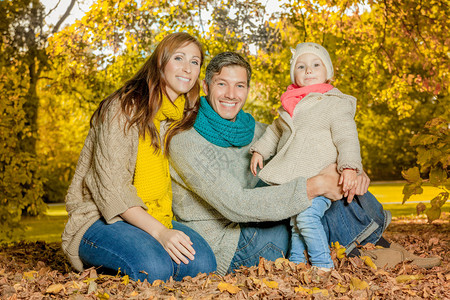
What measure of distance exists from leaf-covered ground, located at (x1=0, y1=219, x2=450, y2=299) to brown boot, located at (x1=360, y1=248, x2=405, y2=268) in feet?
0.16

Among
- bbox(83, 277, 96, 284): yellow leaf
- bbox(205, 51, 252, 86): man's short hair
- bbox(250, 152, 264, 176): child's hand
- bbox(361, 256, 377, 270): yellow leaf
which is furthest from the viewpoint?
bbox(205, 51, 252, 86): man's short hair

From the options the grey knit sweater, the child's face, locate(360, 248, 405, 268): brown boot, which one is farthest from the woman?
locate(360, 248, 405, 268): brown boot

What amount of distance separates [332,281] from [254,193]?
675mm

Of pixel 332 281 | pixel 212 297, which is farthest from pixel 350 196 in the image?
pixel 212 297

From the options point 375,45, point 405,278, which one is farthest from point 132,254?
point 375,45

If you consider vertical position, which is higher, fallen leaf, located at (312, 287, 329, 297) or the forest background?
the forest background

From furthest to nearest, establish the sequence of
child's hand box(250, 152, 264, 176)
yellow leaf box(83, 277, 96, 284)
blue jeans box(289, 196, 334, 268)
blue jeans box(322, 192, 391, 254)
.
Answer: child's hand box(250, 152, 264, 176), blue jeans box(322, 192, 391, 254), blue jeans box(289, 196, 334, 268), yellow leaf box(83, 277, 96, 284)

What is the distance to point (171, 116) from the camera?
3080 mm

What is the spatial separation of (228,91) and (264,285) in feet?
4.37

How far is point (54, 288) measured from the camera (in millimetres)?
2580

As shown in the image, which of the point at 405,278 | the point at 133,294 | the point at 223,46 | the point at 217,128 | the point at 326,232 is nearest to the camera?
the point at 133,294

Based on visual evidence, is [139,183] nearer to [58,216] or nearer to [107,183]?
[107,183]

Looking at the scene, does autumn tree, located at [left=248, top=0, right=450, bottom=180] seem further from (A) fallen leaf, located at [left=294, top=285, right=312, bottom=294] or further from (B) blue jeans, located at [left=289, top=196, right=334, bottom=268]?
(A) fallen leaf, located at [left=294, top=285, right=312, bottom=294]

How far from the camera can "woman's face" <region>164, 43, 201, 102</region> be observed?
311cm
